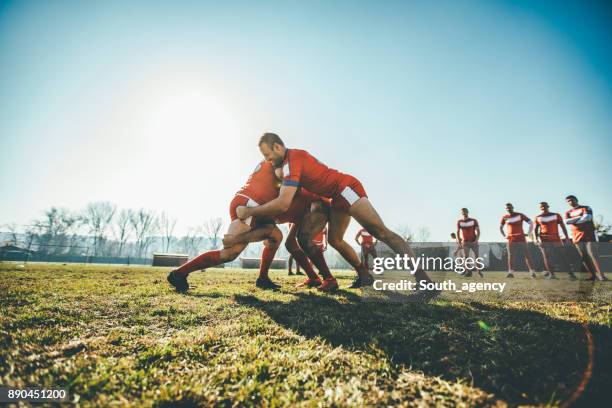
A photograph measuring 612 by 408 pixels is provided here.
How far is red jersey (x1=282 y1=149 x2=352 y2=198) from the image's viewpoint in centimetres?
361

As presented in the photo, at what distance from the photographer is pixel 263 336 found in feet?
6.22

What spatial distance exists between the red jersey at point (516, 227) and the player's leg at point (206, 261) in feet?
29.9

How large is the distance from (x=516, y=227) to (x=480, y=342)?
944 centimetres

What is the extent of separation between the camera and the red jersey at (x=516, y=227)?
8.95 meters

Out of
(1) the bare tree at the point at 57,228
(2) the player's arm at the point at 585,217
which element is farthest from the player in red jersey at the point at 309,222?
(1) the bare tree at the point at 57,228

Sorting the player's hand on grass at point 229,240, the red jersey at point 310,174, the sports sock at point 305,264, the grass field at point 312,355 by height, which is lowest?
the grass field at point 312,355

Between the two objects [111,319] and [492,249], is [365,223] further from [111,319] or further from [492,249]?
[492,249]

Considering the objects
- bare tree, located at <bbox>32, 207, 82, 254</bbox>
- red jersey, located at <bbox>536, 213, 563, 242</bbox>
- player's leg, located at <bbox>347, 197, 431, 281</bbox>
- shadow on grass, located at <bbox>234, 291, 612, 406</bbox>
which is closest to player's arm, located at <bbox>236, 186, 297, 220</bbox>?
player's leg, located at <bbox>347, 197, 431, 281</bbox>

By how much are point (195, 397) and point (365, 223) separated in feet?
9.58

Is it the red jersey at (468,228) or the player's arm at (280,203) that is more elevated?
the red jersey at (468,228)

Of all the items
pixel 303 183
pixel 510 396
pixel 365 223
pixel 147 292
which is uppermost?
pixel 303 183

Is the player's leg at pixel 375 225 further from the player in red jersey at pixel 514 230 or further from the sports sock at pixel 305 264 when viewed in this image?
the player in red jersey at pixel 514 230

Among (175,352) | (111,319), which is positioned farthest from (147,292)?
(175,352)

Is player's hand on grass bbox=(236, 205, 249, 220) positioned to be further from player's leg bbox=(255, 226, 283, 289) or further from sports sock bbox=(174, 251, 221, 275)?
player's leg bbox=(255, 226, 283, 289)
